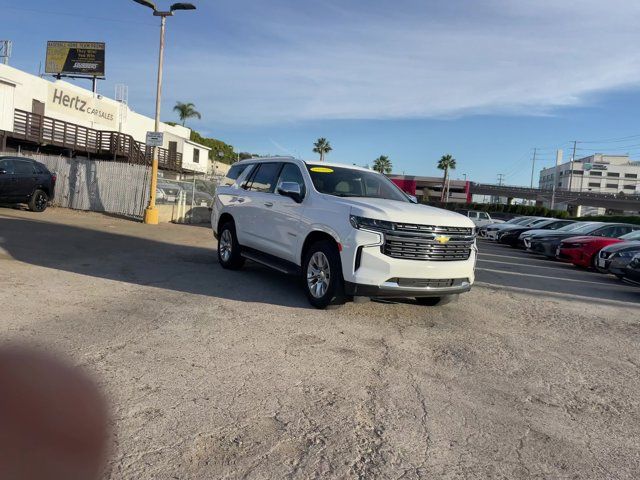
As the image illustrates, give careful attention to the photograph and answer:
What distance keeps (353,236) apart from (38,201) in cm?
1444

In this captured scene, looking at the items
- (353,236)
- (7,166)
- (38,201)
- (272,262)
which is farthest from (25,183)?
(353,236)

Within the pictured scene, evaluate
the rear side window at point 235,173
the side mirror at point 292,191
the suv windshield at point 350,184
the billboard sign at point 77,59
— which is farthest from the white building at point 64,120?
the side mirror at point 292,191

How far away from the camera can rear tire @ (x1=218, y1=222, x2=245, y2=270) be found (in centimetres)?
889

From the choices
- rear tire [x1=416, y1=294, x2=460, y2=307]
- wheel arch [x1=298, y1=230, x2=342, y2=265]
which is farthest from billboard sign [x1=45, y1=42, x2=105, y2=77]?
rear tire [x1=416, y1=294, x2=460, y2=307]

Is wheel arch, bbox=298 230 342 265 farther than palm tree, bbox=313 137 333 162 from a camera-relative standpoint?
No

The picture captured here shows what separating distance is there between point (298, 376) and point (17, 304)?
3.62 meters

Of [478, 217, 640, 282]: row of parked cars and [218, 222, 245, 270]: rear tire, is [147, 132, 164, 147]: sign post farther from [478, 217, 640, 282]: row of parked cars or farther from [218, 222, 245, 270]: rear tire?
[478, 217, 640, 282]: row of parked cars

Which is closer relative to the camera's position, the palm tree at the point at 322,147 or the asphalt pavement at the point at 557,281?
the asphalt pavement at the point at 557,281

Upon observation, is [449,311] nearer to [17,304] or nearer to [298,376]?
[298,376]

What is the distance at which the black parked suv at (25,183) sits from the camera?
15.4m

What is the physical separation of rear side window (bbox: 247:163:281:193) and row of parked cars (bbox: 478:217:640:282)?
6.89 m

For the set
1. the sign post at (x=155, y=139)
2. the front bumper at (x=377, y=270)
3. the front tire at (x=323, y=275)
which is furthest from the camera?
the sign post at (x=155, y=139)

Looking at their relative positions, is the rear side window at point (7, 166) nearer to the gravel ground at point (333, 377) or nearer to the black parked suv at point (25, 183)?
the black parked suv at point (25, 183)

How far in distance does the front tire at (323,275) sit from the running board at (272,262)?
0.35m
